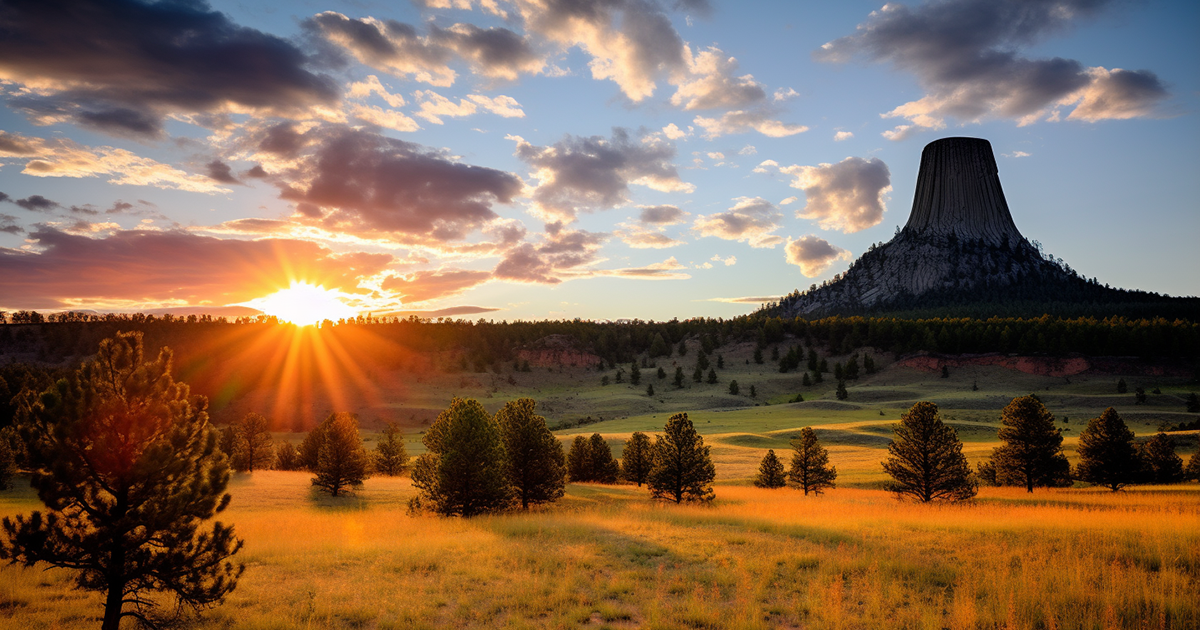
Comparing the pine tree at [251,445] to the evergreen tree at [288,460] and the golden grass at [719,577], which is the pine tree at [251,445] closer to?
the evergreen tree at [288,460]

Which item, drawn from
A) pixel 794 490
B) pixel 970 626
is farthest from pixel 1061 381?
pixel 970 626

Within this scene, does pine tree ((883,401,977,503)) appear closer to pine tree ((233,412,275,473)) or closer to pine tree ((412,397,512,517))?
pine tree ((412,397,512,517))

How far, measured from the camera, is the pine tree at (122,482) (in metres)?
8.90

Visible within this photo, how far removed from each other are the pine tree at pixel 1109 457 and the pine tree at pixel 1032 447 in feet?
3.64

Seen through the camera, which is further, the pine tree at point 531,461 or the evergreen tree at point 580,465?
the evergreen tree at point 580,465

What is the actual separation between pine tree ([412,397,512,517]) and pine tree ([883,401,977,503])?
19.1 metres

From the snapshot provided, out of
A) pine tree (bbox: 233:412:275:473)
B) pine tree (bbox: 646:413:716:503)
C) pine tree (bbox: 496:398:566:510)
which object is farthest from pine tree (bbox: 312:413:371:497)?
pine tree (bbox: 646:413:716:503)

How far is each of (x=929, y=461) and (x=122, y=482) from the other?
30.8 meters

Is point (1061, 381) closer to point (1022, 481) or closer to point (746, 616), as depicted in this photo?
point (1022, 481)

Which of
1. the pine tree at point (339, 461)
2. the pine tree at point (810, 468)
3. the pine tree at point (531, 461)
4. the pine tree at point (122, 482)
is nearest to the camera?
the pine tree at point (122, 482)

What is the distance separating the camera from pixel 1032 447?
31.2 meters

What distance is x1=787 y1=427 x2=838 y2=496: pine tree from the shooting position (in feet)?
115

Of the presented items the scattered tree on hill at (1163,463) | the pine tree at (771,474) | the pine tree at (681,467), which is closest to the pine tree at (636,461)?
the pine tree at (771,474)

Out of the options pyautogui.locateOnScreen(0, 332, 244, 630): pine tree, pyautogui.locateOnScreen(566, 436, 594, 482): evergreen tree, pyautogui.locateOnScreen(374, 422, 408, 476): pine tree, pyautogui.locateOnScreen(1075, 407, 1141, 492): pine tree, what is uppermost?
pyautogui.locateOnScreen(0, 332, 244, 630): pine tree
